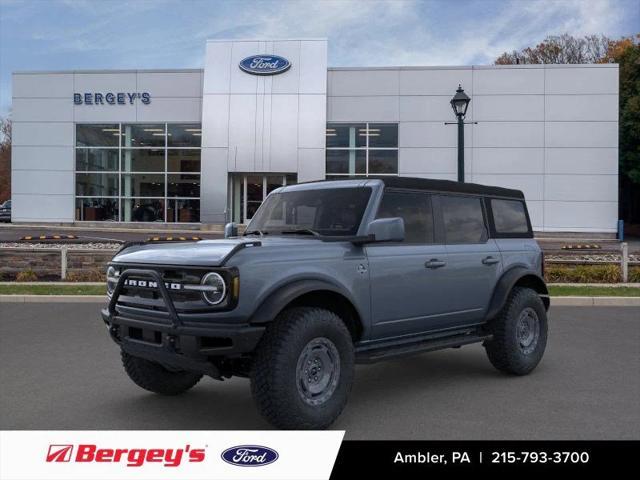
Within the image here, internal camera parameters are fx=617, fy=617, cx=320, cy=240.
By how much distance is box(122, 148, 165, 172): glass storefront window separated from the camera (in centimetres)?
3098

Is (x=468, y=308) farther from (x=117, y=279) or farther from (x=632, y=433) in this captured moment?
(x=117, y=279)

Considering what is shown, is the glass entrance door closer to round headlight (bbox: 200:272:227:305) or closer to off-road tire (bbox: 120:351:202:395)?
off-road tire (bbox: 120:351:202:395)

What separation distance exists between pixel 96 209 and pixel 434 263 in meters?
28.6

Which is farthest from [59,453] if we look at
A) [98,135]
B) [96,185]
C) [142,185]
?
[98,135]

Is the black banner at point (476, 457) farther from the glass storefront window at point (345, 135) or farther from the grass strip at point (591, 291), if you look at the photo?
the glass storefront window at point (345, 135)

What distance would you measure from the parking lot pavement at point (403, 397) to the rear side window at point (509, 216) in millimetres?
1504

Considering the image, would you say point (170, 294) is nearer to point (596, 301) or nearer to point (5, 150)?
point (596, 301)

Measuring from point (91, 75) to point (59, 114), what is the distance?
257 centimetres

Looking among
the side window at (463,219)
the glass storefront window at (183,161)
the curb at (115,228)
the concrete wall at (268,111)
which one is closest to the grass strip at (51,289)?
the side window at (463,219)

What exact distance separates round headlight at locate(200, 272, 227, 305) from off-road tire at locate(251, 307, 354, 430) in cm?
43

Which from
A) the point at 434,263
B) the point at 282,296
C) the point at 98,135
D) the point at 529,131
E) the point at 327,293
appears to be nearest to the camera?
the point at 282,296

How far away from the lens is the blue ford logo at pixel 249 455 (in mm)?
3415

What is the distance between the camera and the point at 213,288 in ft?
13.2

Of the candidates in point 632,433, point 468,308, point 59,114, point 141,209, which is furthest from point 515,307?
point 59,114
